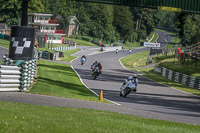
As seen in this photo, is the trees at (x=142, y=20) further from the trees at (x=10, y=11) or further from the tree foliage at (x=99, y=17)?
the trees at (x=10, y=11)

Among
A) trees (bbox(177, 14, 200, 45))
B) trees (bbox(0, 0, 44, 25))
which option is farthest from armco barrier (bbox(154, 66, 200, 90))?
trees (bbox(0, 0, 44, 25))

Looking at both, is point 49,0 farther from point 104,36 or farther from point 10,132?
point 10,132

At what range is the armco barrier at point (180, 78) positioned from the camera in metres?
39.1

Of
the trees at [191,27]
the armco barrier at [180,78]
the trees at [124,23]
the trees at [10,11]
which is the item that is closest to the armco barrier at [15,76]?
the trees at [191,27]

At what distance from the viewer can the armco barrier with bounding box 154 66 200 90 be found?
3912cm

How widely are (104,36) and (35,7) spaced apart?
30.0 m

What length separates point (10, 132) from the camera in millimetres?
8703

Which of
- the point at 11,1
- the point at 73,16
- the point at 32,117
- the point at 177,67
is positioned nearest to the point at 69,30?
the point at 73,16

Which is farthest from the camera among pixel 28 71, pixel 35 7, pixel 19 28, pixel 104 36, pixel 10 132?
pixel 104 36

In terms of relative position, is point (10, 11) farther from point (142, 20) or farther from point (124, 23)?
point (142, 20)

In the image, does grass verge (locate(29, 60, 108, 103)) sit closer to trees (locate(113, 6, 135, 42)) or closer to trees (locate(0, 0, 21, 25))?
trees (locate(0, 0, 21, 25))

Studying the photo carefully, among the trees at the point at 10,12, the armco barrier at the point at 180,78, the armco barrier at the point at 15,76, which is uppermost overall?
the trees at the point at 10,12

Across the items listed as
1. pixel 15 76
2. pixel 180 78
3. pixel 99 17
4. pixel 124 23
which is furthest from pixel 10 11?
pixel 15 76

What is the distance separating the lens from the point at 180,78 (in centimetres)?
4403
